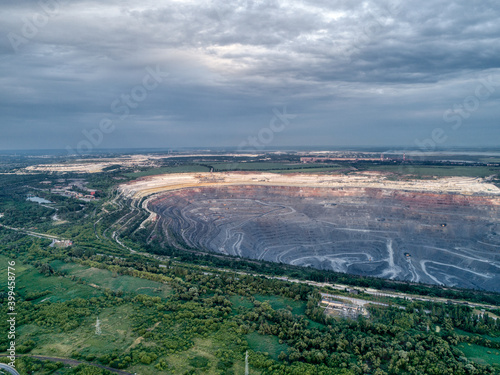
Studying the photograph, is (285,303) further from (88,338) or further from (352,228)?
(352,228)

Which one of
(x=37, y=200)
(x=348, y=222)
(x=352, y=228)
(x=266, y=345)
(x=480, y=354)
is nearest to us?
(x=480, y=354)

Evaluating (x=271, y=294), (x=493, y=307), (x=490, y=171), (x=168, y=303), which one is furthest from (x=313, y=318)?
(x=490, y=171)

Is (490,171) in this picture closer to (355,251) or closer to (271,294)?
(355,251)

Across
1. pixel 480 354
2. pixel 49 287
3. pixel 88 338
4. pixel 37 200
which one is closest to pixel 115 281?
pixel 49 287

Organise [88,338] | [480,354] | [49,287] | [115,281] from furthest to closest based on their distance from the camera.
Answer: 1. [115,281]
2. [49,287]
3. [88,338]
4. [480,354]

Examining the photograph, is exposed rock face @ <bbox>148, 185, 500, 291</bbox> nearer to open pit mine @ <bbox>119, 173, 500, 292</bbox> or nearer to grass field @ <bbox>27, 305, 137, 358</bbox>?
open pit mine @ <bbox>119, 173, 500, 292</bbox>

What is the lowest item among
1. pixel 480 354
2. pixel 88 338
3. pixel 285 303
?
pixel 285 303

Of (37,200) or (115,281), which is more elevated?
(37,200)

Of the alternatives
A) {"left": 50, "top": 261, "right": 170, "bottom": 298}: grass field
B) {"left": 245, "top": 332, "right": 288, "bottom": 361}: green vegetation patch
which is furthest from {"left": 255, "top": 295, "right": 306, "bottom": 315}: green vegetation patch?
{"left": 50, "top": 261, "right": 170, "bottom": 298}: grass field
